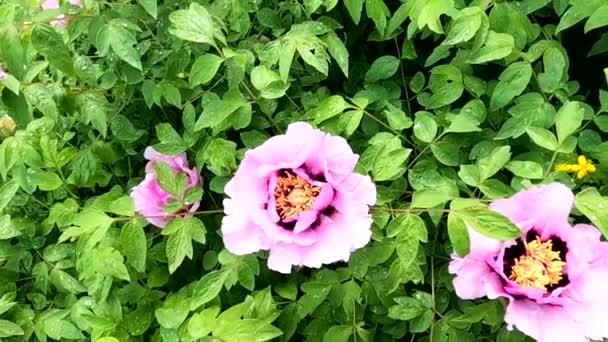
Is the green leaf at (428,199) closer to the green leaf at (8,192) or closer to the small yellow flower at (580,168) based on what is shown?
the small yellow flower at (580,168)

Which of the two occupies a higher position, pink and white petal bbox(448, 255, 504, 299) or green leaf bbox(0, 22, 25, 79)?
green leaf bbox(0, 22, 25, 79)

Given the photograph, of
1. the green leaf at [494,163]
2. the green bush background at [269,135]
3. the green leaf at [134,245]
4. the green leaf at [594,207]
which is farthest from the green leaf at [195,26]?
the green leaf at [594,207]

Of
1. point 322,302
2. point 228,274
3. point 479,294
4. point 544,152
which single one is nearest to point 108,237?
point 228,274

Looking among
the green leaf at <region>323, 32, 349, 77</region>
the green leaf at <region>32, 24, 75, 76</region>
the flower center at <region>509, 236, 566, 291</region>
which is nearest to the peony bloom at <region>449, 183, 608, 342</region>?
the flower center at <region>509, 236, 566, 291</region>

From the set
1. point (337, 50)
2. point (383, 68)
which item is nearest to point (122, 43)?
point (337, 50)

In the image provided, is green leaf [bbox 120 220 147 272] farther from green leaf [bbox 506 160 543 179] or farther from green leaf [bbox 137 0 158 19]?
green leaf [bbox 506 160 543 179]

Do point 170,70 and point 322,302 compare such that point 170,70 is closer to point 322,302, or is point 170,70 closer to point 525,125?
point 322,302
